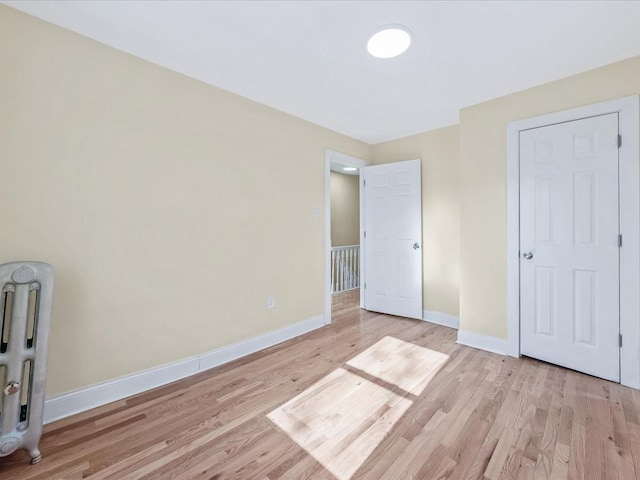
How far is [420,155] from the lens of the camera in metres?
3.76

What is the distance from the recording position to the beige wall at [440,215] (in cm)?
348

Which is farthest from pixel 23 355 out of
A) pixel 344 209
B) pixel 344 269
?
pixel 344 209

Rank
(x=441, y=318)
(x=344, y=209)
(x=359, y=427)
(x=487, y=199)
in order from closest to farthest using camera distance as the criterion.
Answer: (x=359, y=427)
(x=487, y=199)
(x=441, y=318)
(x=344, y=209)

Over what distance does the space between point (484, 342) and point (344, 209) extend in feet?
13.8

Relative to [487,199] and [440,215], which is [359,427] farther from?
[440,215]

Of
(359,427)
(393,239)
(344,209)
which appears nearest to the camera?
(359,427)

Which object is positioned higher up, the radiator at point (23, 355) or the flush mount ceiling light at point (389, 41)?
the flush mount ceiling light at point (389, 41)

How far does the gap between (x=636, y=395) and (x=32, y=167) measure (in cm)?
429

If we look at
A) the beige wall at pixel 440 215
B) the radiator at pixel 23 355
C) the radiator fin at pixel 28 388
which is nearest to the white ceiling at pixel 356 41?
the beige wall at pixel 440 215

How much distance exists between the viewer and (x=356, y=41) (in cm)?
192

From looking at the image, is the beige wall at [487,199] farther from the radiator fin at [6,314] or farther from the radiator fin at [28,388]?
the radiator fin at [6,314]

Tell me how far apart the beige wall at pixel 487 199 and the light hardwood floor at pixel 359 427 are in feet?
1.75

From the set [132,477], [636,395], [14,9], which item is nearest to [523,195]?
[636,395]

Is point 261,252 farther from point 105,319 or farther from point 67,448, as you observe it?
point 67,448
